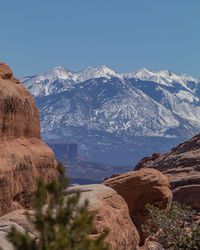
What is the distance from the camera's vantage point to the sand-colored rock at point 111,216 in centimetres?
2056

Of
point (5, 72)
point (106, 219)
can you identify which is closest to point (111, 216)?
point (106, 219)

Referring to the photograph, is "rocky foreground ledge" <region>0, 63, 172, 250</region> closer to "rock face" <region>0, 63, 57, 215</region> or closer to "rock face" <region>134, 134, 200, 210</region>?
"rock face" <region>0, 63, 57, 215</region>

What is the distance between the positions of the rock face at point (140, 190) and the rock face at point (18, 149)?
6849 millimetres

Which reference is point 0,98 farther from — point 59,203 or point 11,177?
point 59,203

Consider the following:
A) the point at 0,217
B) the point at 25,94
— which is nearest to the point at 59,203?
the point at 0,217

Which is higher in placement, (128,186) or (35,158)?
(35,158)

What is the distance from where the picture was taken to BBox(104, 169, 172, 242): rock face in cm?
3238

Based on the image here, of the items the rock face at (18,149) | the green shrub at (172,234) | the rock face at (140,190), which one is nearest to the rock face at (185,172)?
the rock face at (140,190)

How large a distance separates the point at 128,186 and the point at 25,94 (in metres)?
10.7

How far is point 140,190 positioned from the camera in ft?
107

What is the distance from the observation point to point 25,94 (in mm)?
26750

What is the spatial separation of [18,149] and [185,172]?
45.3 m

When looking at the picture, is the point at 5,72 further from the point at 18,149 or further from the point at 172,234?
the point at 172,234

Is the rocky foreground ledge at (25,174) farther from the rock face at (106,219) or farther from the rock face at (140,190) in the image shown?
the rock face at (140,190)
